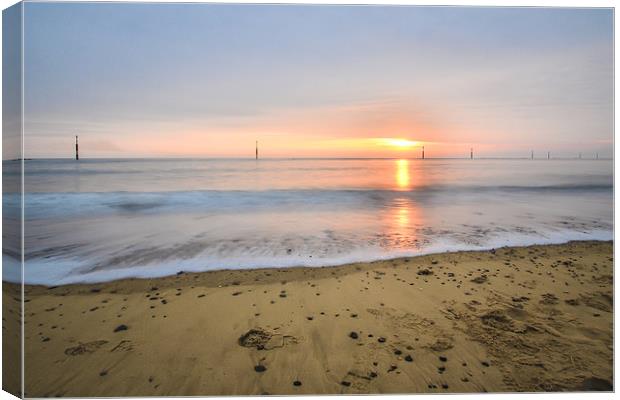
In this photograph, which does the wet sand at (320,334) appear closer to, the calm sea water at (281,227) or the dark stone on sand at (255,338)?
the dark stone on sand at (255,338)

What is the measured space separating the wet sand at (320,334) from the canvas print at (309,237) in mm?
14

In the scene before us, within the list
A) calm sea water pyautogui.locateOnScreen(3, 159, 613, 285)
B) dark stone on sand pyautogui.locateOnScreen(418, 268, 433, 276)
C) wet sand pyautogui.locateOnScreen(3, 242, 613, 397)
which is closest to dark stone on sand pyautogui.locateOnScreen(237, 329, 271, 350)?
wet sand pyautogui.locateOnScreen(3, 242, 613, 397)

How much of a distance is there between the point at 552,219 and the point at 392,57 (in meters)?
4.12

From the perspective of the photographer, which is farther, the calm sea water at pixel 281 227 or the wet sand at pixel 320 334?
the calm sea water at pixel 281 227

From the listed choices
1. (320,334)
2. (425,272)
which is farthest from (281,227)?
(320,334)

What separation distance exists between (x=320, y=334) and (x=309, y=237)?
2.36m

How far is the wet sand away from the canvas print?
1 cm

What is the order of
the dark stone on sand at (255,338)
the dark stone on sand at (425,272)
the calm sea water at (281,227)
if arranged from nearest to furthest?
the dark stone on sand at (255,338)
the dark stone on sand at (425,272)
the calm sea water at (281,227)

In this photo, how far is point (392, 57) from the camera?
3.13 metres

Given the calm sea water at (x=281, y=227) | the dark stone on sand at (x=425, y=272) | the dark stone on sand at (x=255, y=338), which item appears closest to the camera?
the dark stone on sand at (x=255, y=338)

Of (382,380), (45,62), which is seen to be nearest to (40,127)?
(45,62)

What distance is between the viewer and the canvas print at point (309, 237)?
7.07ft

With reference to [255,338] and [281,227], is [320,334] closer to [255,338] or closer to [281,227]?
[255,338]

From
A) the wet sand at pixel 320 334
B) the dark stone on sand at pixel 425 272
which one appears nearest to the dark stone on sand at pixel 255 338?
the wet sand at pixel 320 334
